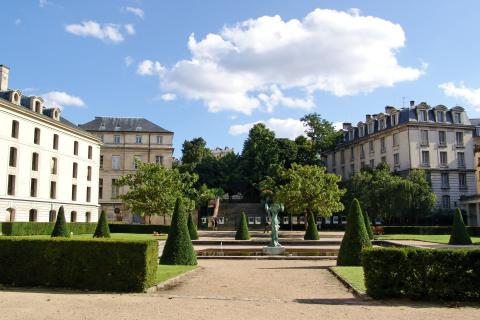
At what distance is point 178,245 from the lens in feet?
54.3

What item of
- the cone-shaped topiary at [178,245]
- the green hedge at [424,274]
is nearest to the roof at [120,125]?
the cone-shaped topiary at [178,245]

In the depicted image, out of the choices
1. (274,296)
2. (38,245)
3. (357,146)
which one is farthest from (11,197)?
(357,146)

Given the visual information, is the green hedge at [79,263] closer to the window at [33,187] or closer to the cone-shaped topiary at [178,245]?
the cone-shaped topiary at [178,245]

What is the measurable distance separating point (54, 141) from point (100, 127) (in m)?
19.7

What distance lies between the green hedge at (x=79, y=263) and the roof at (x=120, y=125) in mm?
58090

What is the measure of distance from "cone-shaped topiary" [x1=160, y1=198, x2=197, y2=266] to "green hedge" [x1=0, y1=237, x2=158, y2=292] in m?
4.75

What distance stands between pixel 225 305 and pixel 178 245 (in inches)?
294

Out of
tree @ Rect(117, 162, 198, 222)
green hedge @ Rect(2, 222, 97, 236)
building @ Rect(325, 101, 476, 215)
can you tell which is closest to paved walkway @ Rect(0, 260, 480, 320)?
green hedge @ Rect(2, 222, 97, 236)

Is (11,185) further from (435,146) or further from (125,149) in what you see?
(435,146)

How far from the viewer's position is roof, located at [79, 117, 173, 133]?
226 ft

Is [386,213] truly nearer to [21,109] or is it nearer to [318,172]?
[318,172]

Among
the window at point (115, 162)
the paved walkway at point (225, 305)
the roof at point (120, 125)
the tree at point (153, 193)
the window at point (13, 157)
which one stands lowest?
the paved walkway at point (225, 305)

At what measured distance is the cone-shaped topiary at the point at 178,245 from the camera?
53.9ft

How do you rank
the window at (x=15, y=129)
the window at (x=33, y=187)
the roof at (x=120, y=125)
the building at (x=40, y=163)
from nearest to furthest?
the building at (x=40, y=163) → the window at (x=15, y=129) → the window at (x=33, y=187) → the roof at (x=120, y=125)
